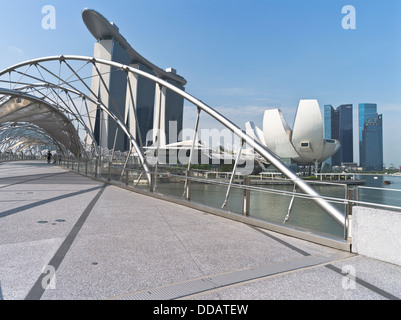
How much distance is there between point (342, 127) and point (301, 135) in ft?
452

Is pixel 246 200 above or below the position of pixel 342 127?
below

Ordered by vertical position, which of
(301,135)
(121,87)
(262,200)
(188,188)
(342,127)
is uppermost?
(121,87)

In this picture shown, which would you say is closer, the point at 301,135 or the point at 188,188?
the point at 188,188

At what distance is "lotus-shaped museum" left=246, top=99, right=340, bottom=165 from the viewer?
57.6 m

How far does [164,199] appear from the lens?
883cm

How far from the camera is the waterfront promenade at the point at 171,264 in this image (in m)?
2.60

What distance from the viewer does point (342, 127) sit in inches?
6978

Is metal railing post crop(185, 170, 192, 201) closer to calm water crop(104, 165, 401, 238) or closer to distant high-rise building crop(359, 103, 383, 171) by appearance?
calm water crop(104, 165, 401, 238)

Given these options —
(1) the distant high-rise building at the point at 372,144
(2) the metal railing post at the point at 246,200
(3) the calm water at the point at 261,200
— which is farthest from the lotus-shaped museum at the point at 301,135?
(1) the distant high-rise building at the point at 372,144

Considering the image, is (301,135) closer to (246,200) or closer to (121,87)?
(246,200)

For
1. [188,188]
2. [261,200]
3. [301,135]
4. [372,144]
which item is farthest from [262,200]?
[372,144]

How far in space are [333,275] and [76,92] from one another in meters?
27.1
